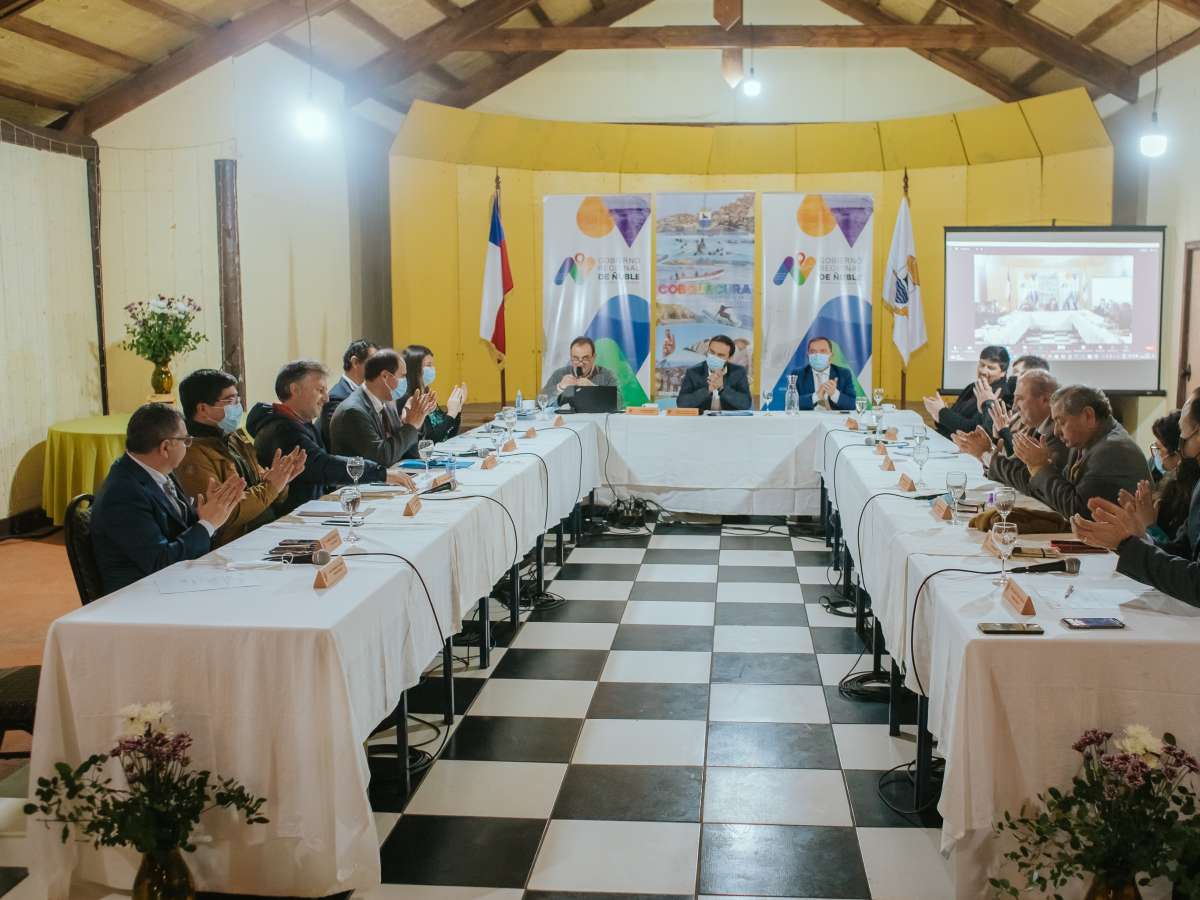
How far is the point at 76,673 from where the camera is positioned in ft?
7.59

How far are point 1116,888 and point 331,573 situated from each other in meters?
1.77

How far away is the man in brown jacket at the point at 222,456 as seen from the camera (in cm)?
341

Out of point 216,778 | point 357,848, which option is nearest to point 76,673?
point 216,778

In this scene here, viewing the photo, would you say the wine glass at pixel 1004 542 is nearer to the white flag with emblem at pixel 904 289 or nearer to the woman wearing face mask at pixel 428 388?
the woman wearing face mask at pixel 428 388

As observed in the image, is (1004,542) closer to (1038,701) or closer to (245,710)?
(1038,701)

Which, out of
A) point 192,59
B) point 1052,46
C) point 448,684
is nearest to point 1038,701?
point 448,684

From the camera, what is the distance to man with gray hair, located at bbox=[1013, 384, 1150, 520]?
11.1 ft

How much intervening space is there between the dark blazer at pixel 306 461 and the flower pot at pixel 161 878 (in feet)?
6.07

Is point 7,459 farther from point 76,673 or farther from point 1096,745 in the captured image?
point 1096,745

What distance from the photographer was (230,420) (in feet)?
11.8

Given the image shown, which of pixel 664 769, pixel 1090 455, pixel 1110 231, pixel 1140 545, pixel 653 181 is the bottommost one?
pixel 664 769

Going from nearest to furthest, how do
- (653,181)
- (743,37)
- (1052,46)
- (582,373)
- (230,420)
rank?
(230,420)
(582,373)
(1052,46)
(743,37)
(653,181)

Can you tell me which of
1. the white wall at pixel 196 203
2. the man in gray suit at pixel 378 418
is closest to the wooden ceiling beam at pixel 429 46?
the white wall at pixel 196 203

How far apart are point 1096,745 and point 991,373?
13.1 feet
